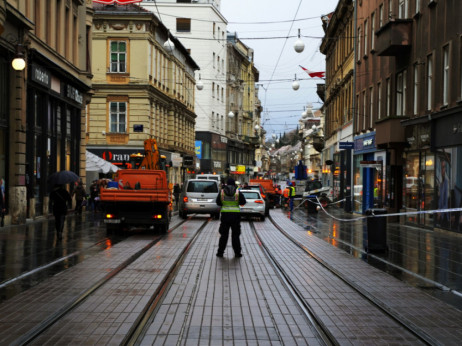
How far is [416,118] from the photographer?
981 inches

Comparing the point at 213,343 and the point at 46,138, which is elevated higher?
the point at 46,138

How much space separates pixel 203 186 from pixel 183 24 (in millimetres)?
46821

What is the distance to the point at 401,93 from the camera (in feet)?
95.7

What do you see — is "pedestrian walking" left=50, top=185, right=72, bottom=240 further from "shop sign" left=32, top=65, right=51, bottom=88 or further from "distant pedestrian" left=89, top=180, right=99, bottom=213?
"distant pedestrian" left=89, top=180, right=99, bottom=213

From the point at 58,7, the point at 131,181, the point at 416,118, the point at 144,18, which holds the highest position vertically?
the point at 144,18

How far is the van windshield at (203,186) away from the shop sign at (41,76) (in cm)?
749

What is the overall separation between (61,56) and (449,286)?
2315cm

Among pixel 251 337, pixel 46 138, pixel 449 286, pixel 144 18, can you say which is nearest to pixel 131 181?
pixel 46 138

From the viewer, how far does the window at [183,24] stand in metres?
74.7

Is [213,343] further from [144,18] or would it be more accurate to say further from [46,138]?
[144,18]

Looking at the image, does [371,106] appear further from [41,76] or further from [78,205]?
[41,76]

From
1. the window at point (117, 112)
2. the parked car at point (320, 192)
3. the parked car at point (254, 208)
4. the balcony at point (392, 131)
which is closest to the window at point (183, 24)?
the window at point (117, 112)

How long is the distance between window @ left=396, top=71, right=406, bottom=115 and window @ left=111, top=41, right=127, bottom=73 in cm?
2532

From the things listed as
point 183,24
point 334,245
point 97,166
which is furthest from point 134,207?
point 183,24
